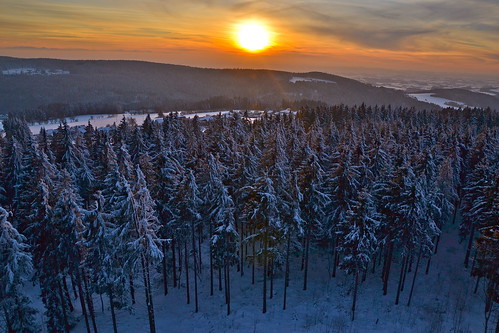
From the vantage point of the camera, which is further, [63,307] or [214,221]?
[214,221]

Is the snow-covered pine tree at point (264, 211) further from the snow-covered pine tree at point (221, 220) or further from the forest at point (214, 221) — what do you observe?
the snow-covered pine tree at point (221, 220)

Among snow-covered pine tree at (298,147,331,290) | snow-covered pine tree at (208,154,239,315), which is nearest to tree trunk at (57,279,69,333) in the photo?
snow-covered pine tree at (208,154,239,315)

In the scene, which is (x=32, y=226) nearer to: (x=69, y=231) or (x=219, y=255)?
(x=69, y=231)

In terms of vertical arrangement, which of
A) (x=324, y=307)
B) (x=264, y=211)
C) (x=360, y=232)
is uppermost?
(x=264, y=211)

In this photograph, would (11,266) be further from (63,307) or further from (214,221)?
(214,221)

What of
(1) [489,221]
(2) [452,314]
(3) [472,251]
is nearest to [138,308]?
(2) [452,314]

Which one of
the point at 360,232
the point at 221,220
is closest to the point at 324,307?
the point at 360,232

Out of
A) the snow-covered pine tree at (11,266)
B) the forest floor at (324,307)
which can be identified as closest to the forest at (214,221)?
the snow-covered pine tree at (11,266)

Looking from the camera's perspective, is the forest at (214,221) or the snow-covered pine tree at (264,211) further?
the snow-covered pine tree at (264,211)
